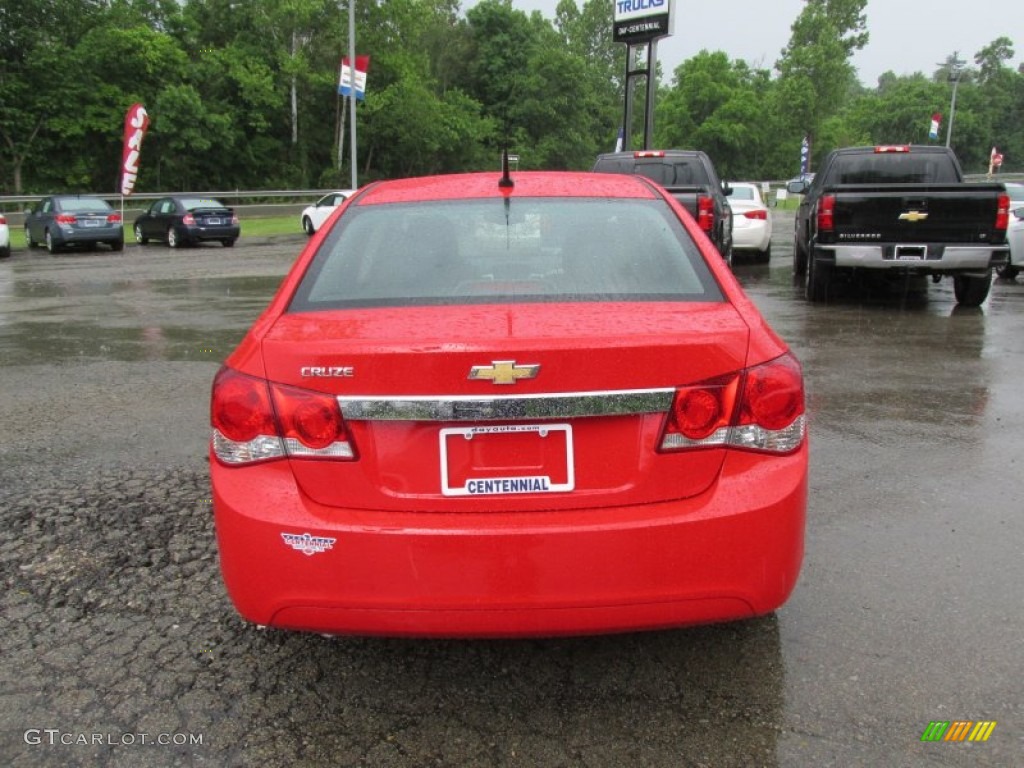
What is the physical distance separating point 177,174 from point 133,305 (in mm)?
41410

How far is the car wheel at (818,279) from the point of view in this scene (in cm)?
1080

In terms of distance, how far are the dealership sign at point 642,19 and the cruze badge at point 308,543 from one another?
23.9 meters

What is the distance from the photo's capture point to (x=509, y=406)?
2359mm

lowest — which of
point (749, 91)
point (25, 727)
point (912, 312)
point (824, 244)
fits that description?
point (25, 727)

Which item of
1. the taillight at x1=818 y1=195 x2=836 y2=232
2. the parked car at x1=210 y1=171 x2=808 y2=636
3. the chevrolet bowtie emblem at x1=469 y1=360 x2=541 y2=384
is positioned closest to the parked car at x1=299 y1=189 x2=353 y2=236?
the taillight at x1=818 y1=195 x2=836 y2=232

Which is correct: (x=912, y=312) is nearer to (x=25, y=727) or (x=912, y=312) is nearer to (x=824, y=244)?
(x=824, y=244)

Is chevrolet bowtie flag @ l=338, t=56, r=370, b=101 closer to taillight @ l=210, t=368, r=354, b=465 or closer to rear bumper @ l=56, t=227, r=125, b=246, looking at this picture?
rear bumper @ l=56, t=227, r=125, b=246

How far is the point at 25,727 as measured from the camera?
2594 millimetres

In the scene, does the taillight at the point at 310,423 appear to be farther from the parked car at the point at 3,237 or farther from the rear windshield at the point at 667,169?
the parked car at the point at 3,237

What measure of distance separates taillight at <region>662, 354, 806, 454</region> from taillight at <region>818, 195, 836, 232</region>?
8305mm

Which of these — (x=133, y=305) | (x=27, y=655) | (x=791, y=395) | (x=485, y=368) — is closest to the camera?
(x=485, y=368)

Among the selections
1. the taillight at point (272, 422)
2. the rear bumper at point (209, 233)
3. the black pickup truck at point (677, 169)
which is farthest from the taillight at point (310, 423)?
the rear bumper at point (209, 233)

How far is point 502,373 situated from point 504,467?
26cm

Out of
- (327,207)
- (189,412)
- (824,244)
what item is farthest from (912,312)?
(327,207)
